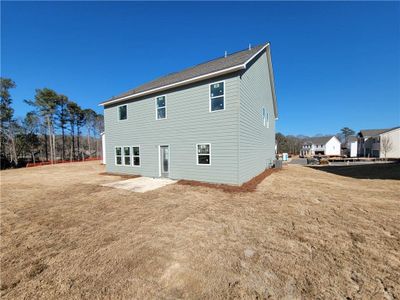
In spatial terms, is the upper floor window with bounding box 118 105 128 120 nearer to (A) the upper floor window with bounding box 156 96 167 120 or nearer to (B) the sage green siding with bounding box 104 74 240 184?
(B) the sage green siding with bounding box 104 74 240 184

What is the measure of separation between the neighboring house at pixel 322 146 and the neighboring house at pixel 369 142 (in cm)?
771

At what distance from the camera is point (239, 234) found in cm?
394

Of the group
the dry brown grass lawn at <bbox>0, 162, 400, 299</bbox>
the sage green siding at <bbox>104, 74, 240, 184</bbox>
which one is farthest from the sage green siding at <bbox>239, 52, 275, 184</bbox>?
the dry brown grass lawn at <bbox>0, 162, 400, 299</bbox>

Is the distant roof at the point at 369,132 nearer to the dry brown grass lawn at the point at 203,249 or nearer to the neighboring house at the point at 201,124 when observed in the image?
the neighboring house at the point at 201,124

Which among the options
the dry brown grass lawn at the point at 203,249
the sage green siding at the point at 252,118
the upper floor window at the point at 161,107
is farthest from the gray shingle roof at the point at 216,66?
the dry brown grass lawn at the point at 203,249

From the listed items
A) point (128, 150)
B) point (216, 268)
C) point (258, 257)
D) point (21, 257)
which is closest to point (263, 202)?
point (258, 257)

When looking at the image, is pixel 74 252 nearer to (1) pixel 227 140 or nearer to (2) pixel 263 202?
(2) pixel 263 202

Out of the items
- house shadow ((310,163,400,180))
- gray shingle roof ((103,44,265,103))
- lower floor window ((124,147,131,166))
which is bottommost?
house shadow ((310,163,400,180))

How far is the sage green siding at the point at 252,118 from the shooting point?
8656 millimetres

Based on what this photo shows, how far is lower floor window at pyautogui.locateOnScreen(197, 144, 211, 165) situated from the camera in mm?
9117

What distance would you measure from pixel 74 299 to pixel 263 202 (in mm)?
5492

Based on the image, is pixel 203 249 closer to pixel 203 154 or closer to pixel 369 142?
pixel 203 154

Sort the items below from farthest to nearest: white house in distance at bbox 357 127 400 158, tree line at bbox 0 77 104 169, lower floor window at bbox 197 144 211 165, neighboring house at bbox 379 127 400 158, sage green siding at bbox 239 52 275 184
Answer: white house in distance at bbox 357 127 400 158 → neighboring house at bbox 379 127 400 158 → tree line at bbox 0 77 104 169 → lower floor window at bbox 197 144 211 165 → sage green siding at bbox 239 52 275 184

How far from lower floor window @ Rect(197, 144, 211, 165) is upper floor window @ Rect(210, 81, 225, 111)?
1.98m
